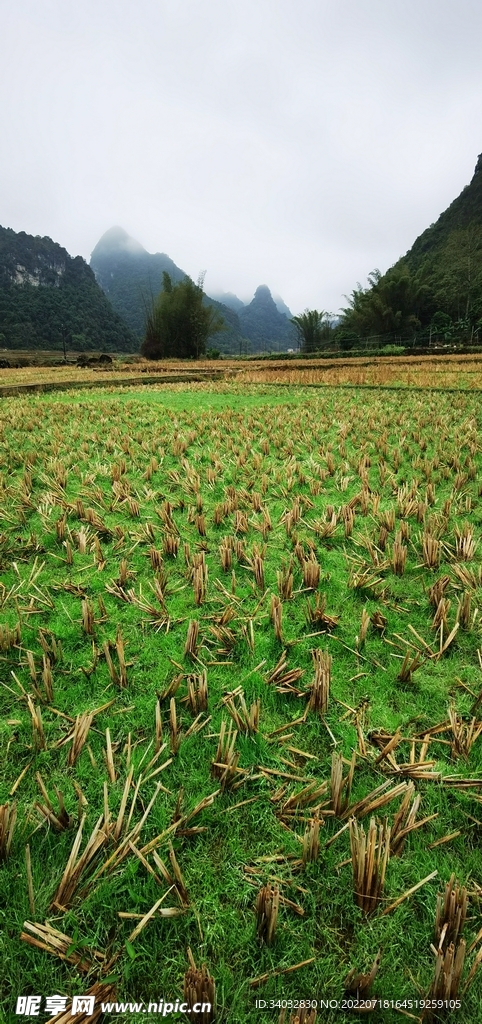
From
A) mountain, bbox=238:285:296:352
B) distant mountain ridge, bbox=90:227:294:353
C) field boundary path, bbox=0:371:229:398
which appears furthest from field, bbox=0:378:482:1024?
mountain, bbox=238:285:296:352

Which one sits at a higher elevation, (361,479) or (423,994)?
(361,479)

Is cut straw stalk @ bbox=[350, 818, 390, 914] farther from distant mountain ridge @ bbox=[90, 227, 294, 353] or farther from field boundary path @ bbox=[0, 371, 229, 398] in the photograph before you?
distant mountain ridge @ bbox=[90, 227, 294, 353]

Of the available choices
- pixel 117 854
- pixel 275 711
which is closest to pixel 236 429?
pixel 275 711

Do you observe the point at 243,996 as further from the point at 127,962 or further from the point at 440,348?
the point at 440,348

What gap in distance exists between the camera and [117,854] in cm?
113

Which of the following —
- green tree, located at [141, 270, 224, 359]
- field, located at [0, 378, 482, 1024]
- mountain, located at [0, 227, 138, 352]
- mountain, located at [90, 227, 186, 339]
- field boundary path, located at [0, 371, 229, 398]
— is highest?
mountain, located at [90, 227, 186, 339]

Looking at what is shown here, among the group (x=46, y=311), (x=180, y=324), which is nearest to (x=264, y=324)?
(x=46, y=311)

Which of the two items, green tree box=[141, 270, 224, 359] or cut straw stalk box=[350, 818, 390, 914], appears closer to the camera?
cut straw stalk box=[350, 818, 390, 914]

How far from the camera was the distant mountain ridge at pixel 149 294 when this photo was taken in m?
101

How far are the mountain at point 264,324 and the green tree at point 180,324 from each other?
86.4 meters

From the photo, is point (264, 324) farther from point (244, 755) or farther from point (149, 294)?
point (244, 755)

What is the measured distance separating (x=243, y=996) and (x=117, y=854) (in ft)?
1.40

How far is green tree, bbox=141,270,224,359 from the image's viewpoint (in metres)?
40.9

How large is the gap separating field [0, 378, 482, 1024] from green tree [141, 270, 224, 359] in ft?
138
